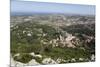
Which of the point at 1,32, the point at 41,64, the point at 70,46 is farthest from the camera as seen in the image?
the point at 70,46

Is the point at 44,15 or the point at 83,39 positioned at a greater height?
the point at 44,15

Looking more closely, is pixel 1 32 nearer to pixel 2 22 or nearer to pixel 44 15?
pixel 2 22

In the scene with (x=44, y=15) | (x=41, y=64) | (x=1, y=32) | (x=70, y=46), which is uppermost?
(x=44, y=15)

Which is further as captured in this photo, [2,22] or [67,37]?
[67,37]

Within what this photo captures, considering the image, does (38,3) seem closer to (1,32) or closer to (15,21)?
(15,21)

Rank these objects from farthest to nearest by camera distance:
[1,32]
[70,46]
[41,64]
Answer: [70,46], [41,64], [1,32]

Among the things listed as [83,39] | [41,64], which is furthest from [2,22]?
[83,39]

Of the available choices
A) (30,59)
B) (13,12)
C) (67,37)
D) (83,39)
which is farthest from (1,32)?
(83,39)
